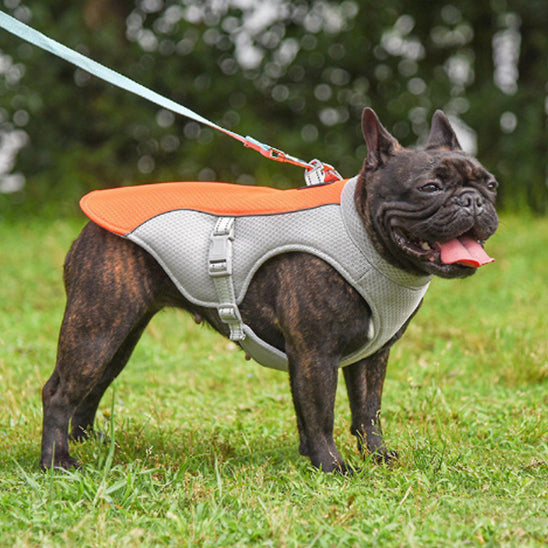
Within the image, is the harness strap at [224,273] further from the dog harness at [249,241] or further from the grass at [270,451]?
the grass at [270,451]

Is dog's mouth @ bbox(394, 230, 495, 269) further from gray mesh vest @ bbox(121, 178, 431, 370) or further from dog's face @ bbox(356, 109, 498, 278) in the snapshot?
gray mesh vest @ bbox(121, 178, 431, 370)

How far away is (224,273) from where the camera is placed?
3.19 m

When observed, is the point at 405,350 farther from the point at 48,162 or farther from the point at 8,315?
the point at 48,162

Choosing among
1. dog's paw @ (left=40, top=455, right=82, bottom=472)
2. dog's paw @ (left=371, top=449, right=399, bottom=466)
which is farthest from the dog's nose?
dog's paw @ (left=40, top=455, right=82, bottom=472)

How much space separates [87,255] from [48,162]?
317 inches

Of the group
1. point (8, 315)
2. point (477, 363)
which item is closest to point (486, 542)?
point (477, 363)

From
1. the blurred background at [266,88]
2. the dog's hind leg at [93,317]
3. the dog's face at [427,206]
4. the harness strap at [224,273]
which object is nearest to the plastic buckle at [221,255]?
the harness strap at [224,273]

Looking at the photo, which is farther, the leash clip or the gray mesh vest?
the leash clip

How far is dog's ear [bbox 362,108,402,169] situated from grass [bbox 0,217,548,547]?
115 cm

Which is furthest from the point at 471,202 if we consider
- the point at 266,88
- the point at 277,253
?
the point at 266,88

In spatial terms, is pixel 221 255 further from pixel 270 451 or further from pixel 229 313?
pixel 270 451

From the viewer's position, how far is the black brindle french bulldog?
2914mm

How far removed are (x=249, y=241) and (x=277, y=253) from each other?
0.13 metres

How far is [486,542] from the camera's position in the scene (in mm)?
2393
